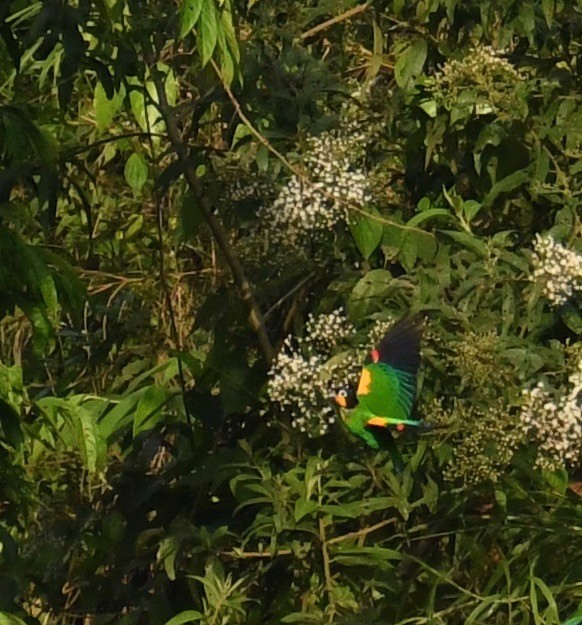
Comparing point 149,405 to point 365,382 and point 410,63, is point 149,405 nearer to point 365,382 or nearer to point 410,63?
point 365,382

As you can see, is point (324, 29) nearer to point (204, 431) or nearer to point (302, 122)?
point (302, 122)

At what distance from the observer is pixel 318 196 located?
8.25 ft

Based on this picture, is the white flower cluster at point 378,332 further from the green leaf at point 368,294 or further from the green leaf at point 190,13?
the green leaf at point 190,13

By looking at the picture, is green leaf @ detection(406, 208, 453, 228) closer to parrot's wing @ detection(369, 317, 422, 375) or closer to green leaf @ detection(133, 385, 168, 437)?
parrot's wing @ detection(369, 317, 422, 375)

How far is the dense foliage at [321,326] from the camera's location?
→ 240 cm

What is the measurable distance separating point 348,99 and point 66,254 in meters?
1.03

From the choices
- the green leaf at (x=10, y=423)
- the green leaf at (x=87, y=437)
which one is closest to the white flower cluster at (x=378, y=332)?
the green leaf at (x=87, y=437)

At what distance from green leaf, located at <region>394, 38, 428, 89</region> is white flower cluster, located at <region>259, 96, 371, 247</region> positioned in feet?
1.21

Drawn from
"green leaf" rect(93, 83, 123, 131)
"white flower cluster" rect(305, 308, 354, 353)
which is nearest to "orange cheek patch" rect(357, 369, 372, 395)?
"white flower cluster" rect(305, 308, 354, 353)

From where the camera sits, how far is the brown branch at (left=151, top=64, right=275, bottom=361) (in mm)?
2689

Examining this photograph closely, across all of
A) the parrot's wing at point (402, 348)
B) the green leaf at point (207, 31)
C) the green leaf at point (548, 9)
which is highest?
the green leaf at point (207, 31)

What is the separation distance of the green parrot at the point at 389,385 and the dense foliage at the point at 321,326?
0.24 feet

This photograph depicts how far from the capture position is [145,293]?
328cm

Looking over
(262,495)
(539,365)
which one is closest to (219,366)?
(262,495)
